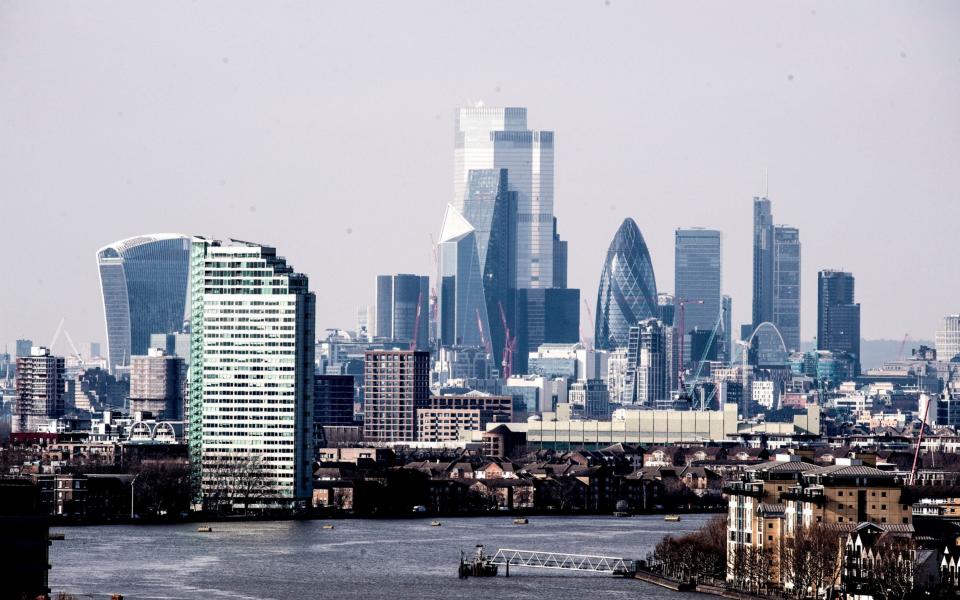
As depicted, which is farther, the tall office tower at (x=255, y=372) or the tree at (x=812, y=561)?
the tall office tower at (x=255, y=372)

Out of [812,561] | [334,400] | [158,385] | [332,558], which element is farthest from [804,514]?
[158,385]

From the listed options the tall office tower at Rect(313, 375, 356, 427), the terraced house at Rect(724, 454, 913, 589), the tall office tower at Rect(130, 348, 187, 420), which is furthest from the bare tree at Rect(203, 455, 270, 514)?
the tall office tower at Rect(313, 375, 356, 427)

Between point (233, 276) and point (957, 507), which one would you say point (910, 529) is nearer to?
point (957, 507)

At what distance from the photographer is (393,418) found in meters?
169

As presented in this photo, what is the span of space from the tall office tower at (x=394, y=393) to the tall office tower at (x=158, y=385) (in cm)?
1163

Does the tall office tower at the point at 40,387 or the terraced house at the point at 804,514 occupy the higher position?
the tall office tower at the point at 40,387

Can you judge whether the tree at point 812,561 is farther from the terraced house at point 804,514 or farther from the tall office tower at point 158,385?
the tall office tower at point 158,385

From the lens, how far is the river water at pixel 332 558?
58812 mm

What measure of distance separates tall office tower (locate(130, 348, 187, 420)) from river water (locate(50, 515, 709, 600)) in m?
81.8

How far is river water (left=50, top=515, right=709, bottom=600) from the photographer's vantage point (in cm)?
5881

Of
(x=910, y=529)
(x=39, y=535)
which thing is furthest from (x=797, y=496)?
(x=39, y=535)

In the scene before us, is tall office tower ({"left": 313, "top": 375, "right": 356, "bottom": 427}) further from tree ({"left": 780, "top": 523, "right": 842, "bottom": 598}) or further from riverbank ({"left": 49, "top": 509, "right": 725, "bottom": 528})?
tree ({"left": 780, "top": 523, "right": 842, "bottom": 598})

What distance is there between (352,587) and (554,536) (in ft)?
66.2

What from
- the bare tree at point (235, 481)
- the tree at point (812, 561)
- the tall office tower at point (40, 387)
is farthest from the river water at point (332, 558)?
the tall office tower at point (40, 387)
